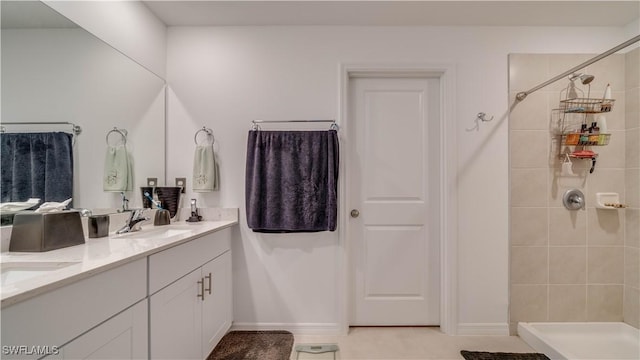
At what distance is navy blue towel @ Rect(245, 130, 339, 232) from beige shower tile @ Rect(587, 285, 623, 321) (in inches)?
80.5

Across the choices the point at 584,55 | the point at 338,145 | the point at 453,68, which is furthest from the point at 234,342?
the point at 584,55

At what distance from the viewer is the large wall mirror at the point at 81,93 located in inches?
47.9

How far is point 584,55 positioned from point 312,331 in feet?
9.73

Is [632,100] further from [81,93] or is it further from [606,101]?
[81,93]

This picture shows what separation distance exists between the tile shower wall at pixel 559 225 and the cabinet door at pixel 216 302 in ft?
6.97

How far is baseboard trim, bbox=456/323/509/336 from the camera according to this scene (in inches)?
84.3

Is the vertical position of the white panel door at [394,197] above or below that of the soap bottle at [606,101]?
below

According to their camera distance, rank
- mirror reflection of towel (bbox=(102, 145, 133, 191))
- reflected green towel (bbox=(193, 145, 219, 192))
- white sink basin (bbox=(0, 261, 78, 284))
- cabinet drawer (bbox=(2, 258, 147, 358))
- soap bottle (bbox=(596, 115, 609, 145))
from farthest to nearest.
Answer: reflected green towel (bbox=(193, 145, 219, 192)), soap bottle (bbox=(596, 115, 609, 145)), mirror reflection of towel (bbox=(102, 145, 133, 191)), white sink basin (bbox=(0, 261, 78, 284)), cabinet drawer (bbox=(2, 258, 147, 358))

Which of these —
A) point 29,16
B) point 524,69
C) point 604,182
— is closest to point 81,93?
point 29,16

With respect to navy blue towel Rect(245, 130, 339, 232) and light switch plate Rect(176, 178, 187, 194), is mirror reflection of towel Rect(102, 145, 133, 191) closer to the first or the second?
light switch plate Rect(176, 178, 187, 194)

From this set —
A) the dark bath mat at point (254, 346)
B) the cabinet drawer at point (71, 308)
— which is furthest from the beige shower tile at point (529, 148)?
the cabinet drawer at point (71, 308)

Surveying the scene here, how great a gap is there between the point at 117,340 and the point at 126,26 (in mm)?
1837

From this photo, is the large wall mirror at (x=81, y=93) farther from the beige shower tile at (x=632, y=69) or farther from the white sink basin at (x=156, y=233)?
the beige shower tile at (x=632, y=69)

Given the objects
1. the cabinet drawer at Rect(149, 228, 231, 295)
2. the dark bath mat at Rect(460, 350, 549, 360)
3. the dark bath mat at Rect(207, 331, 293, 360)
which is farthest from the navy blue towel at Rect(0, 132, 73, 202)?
the dark bath mat at Rect(460, 350, 549, 360)
